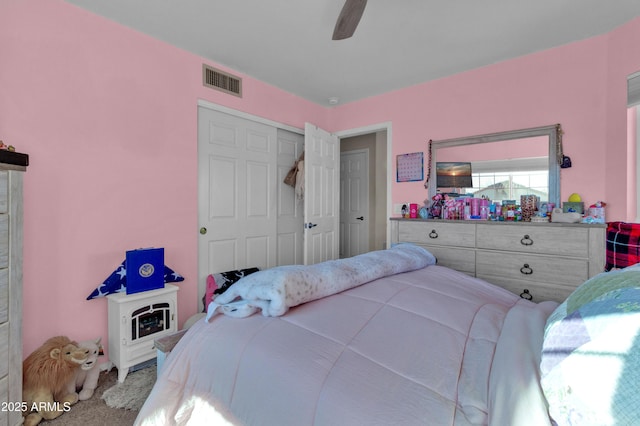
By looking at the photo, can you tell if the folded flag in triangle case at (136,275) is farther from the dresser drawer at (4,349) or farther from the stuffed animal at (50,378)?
the dresser drawer at (4,349)

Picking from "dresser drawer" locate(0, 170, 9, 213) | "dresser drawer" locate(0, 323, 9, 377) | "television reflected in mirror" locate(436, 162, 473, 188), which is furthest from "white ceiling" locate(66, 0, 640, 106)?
"dresser drawer" locate(0, 323, 9, 377)

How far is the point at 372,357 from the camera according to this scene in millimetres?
828

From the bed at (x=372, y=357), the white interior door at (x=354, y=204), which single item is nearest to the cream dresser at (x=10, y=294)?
the bed at (x=372, y=357)

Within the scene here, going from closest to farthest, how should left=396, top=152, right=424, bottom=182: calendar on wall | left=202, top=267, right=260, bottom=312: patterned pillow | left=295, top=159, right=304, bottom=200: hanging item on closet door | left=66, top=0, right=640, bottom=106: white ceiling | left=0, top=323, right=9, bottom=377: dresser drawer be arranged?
left=0, top=323, right=9, bottom=377: dresser drawer → left=66, top=0, right=640, bottom=106: white ceiling → left=202, top=267, right=260, bottom=312: patterned pillow → left=396, top=152, right=424, bottom=182: calendar on wall → left=295, top=159, right=304, bottom=200: hanging item on closet door

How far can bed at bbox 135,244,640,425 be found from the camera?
64 centimetres

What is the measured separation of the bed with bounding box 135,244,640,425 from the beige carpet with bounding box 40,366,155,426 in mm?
826

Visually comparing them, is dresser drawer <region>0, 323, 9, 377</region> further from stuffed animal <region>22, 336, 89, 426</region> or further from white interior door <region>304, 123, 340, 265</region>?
white interior door <region>304, 123, 340, 265</region>

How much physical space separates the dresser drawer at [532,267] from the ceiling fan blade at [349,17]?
6.64 feet

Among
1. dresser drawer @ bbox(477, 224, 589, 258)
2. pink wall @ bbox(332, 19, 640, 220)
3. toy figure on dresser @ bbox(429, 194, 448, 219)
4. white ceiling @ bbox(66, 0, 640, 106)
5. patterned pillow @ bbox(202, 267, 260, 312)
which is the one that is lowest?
patterned pillow @ bbox(202, 267, 260, 312)

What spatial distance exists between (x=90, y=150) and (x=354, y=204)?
365cm

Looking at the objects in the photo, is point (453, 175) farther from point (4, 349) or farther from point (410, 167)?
point (4, 349)

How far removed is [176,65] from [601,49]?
11.6ft

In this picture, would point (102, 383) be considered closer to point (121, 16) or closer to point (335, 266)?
point (335, 266)

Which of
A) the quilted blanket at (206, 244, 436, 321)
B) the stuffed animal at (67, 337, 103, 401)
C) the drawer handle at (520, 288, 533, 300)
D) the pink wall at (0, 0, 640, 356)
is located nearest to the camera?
the quilted blanket at (206, 244, 436, 321)
